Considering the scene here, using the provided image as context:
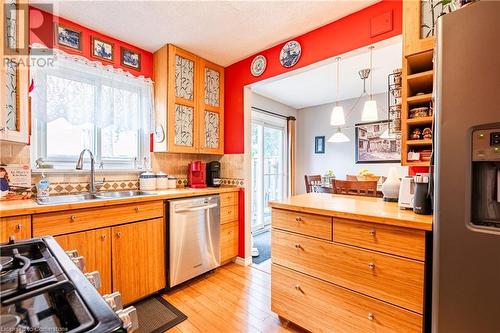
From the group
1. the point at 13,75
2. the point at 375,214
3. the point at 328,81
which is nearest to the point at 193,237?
the point at 375,214

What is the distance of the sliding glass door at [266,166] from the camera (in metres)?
4.41

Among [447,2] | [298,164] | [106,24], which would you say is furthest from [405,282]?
[298,164]

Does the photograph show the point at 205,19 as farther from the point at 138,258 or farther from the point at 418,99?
the point at 138,258

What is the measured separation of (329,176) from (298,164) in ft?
3.49

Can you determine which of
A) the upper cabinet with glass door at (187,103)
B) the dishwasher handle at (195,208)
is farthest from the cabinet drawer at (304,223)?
the upper cabinet with glass door at (187,103)

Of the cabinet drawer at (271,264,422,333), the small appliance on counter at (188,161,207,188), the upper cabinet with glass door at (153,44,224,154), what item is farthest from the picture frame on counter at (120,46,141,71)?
the cabinet drawer at (271,264,422,333)

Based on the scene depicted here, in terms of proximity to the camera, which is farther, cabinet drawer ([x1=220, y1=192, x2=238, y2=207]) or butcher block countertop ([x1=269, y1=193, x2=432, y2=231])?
cabinet drawer ([x1=220, y1=192, x2=238, y2=207])

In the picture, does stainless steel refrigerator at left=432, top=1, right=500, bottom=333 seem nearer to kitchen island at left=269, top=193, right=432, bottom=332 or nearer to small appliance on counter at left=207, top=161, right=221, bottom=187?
kitchen island at left=269, top=193, right=432, bottom=332

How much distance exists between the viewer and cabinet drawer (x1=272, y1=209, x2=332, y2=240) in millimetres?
1488

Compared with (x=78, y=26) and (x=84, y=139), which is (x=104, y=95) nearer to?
(x=84, y=139)

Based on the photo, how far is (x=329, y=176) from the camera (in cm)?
470

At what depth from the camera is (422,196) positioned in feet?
4.21

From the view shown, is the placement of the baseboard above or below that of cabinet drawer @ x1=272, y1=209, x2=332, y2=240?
below

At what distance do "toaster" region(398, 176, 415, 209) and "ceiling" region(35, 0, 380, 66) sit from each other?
1429 millimetres
